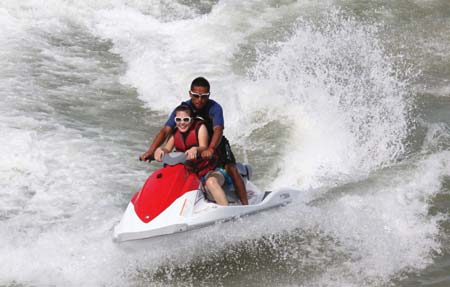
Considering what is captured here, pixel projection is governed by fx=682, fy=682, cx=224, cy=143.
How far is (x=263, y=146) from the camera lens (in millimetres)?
9930

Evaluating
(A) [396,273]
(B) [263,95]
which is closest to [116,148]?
(B) [263,95]

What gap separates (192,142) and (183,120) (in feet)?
0.84

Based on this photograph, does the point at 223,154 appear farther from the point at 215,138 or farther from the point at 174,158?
the point at 174,158

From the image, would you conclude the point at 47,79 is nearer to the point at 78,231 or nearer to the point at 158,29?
the point at 158,29

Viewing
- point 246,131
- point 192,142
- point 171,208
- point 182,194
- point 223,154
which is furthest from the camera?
point 246,131

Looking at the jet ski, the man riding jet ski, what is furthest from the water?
the man riding jet ski

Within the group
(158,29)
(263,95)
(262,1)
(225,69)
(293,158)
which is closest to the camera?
(293,158)

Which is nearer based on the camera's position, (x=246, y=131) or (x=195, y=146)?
(x=195, y=146)

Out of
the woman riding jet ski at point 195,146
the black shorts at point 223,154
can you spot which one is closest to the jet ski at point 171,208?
the woman riding jet ski at point 195,146

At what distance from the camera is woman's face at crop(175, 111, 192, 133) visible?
6285 millimetres

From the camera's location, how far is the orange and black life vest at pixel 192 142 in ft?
21.1

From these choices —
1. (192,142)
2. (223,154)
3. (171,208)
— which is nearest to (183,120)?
(192,142)

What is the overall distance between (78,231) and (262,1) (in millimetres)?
10609

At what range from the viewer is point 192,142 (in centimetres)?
644
